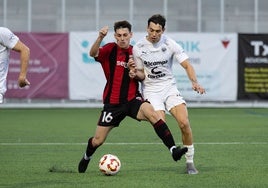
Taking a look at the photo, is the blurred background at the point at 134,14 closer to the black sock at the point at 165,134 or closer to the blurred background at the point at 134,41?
the blurred background at the point at 134,41

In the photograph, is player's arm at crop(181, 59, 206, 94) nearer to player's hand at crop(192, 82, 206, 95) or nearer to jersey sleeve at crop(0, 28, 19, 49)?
player's hand at crop(192, 82, 206, 95)

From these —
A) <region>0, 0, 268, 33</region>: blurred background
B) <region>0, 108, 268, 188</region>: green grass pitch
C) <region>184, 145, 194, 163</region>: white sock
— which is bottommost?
<region>0, 108, 268, 188</region>: green grass pitch

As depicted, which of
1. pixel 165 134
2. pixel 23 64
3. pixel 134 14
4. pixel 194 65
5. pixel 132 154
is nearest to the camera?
pixel 23 64

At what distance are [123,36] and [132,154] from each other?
3.10 meters

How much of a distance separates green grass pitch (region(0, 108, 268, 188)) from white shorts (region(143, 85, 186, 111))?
863 mm

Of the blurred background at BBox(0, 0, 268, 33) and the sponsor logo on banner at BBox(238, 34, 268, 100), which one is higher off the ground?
the blurred background at BBox(0, 0, 268, 33)

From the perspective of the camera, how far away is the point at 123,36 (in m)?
10.6

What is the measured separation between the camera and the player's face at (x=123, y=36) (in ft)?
34.5

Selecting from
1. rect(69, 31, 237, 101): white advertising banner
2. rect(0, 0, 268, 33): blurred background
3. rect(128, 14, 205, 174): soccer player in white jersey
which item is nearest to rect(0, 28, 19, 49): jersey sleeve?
rect(128, 14, 205, 174): soccer player in white jersey

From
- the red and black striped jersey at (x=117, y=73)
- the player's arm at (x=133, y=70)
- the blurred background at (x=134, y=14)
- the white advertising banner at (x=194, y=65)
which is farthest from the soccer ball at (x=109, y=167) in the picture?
the blurred background at (x=134, y=14)

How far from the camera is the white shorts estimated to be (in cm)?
1094

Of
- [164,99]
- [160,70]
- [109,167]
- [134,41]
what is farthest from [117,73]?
[134,41]

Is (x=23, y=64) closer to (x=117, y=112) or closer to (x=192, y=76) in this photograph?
(x=117, y=112)

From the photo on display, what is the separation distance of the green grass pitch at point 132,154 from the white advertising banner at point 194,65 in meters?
4.11
